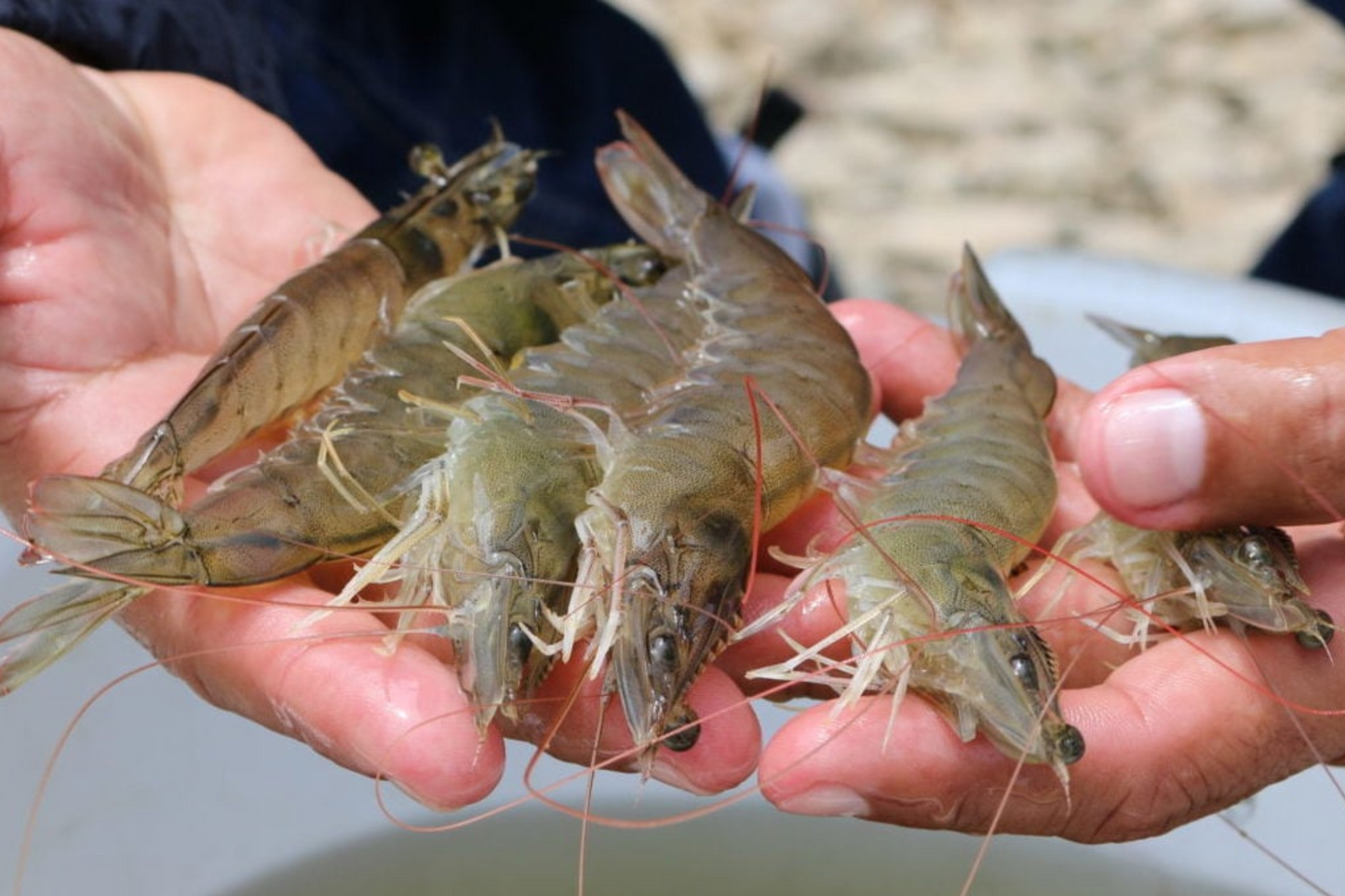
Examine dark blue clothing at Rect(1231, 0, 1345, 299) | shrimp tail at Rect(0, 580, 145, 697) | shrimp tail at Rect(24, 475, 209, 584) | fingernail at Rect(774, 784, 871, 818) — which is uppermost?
shrimp tail at Rect(24, 475, 209, 584)

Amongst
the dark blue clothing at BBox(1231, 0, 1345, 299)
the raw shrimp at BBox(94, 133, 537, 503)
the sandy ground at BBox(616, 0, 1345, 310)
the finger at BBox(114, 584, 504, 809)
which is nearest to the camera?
the finger at BBox(114, 584, 504, 809)

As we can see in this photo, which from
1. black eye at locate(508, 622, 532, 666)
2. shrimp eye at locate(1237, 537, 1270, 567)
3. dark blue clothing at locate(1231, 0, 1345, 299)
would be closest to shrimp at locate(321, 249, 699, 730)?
black eye at locate(508, 622, 532, 666)

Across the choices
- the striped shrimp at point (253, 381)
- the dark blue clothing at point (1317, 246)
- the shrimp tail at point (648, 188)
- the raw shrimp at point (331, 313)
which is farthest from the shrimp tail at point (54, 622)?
the dark blue clothing at point (1317, 246)

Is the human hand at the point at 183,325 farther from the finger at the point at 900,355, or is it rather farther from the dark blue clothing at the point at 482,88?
the finger at the point at 900,355

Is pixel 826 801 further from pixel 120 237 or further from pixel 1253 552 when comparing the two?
pixel 120 237

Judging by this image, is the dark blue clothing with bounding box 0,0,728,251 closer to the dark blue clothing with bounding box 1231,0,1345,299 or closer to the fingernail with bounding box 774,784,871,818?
the dark blue clothing with bounding box 1231,0,1345,299

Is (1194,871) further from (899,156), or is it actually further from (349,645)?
(899,156)

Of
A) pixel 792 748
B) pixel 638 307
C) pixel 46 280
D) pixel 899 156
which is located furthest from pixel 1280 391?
pixel 899 156

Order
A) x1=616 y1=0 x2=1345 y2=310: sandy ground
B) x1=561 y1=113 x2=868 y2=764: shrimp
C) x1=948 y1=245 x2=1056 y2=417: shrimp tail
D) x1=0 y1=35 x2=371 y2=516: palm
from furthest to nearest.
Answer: x1=616 y1=0 x2=1345 y2=310: sandy ground
x1=948 y1=245 x2=1056 y2=417: shrimp tail
x1=0 y1=35 x2=371 y2=516: palm
x1=561 y1=113 x2=868 y2=764: shrimp
